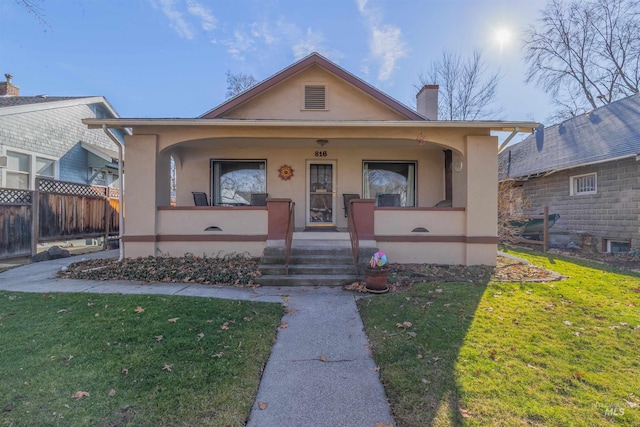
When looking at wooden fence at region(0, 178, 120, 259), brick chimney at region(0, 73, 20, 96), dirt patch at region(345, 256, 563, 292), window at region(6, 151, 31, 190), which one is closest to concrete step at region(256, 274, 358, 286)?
dirt patch at region(345, 256, 563, 292)

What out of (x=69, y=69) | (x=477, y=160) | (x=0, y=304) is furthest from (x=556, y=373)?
(x=69, y=69)

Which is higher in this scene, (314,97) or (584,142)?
(314,97)

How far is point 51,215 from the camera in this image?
8.98 metres

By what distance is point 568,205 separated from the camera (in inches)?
470

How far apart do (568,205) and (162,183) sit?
545 inches

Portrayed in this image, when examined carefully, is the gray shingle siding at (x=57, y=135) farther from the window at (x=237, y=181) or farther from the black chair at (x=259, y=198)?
the black chair at (x=259, y=198)

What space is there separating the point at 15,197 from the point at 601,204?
1726 cm

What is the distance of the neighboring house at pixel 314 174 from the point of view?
7215 mm

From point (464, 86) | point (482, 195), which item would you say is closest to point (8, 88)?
point (482, 195)

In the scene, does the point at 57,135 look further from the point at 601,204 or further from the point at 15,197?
the point at 601,204

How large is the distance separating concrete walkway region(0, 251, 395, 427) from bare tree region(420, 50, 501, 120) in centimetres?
2114

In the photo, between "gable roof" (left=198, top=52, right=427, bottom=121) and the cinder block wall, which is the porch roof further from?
the cinder block wall

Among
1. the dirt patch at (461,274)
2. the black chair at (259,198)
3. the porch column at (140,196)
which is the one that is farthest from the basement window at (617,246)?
the porch column at (140,196)

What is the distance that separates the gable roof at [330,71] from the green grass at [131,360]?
6.31m
